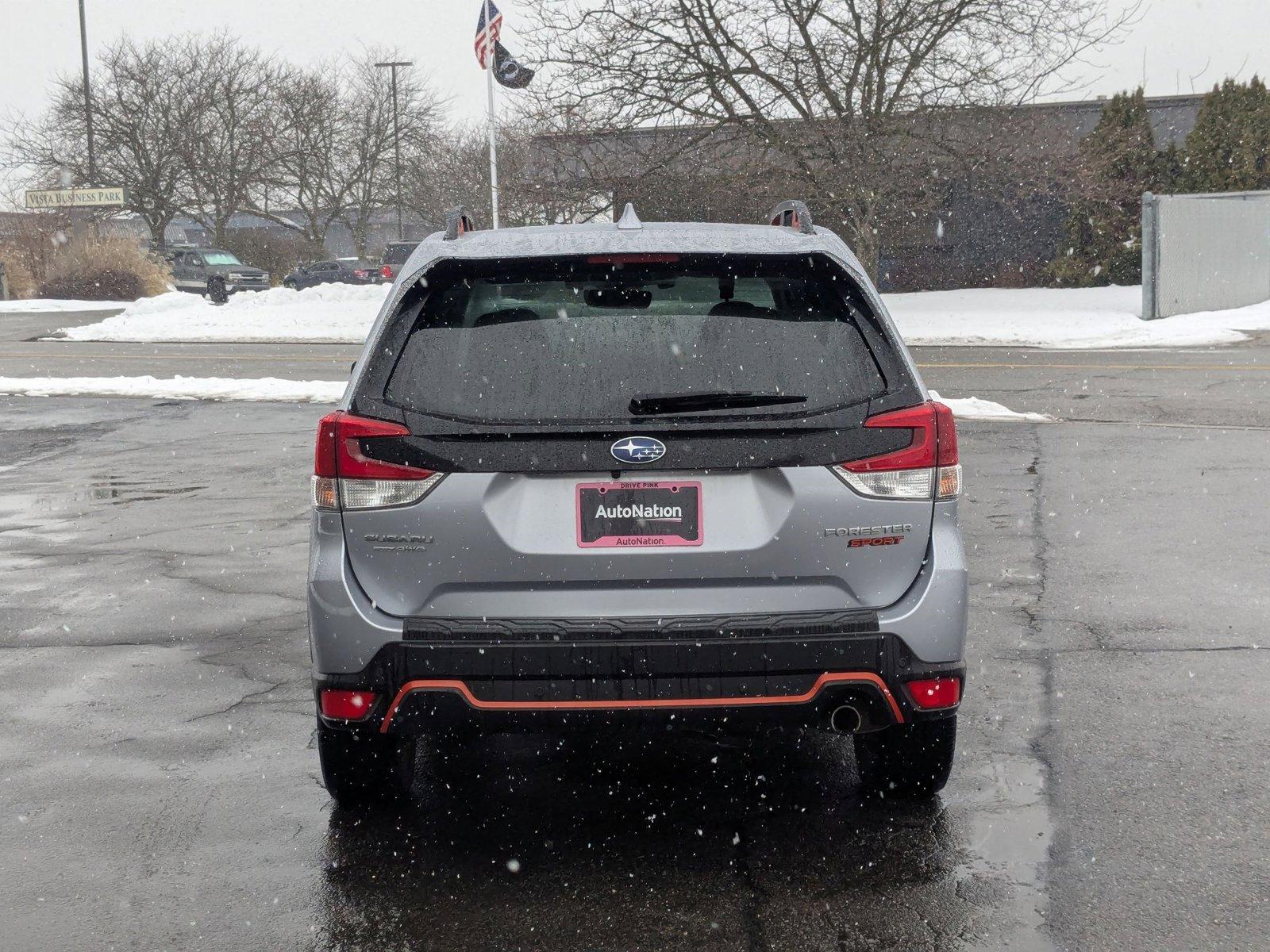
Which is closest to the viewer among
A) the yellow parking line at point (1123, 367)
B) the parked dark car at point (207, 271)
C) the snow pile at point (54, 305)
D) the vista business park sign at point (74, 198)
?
the yellow parking line at point (1123, 367)

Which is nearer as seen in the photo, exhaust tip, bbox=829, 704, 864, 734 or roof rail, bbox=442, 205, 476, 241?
exhaust tip, bbox=829, 704, 864, 734

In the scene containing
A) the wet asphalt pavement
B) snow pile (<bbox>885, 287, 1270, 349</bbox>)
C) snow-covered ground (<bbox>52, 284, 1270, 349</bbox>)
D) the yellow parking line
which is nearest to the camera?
the wet asphalt pavement

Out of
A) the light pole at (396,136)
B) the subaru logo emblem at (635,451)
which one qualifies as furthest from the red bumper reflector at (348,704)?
the light pole at (396,136)

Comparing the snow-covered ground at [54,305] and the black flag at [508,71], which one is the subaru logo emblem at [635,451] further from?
the snow-covered ground at [54,305]

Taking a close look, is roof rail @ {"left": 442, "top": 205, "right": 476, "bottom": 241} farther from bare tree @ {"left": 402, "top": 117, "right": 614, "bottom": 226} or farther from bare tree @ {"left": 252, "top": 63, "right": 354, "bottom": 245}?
bare tree @ {"left": 252, "top": 63, "right": 354, "bottom": 245}

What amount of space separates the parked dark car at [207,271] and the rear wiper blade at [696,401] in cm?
4310

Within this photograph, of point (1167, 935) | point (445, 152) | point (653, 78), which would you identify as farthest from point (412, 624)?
point (445, 152)

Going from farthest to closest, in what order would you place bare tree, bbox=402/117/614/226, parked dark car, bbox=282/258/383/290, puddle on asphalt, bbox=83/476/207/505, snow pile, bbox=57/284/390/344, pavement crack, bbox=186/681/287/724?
parked dark car, bbox=282/258/383/290, snow pile, bbox=57/284/390/344, bare tree, bbox=402/117/614/226, puddle on asphalt, bbox=83/476/207/505, pavement crack, bbox=186/681/287/724

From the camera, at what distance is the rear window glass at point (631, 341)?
3688mm

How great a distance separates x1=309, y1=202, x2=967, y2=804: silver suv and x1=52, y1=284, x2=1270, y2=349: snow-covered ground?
19.7 m

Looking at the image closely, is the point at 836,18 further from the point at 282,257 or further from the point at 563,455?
the point at 282,257

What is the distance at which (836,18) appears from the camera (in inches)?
1038

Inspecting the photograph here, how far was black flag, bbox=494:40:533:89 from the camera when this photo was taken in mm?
27453

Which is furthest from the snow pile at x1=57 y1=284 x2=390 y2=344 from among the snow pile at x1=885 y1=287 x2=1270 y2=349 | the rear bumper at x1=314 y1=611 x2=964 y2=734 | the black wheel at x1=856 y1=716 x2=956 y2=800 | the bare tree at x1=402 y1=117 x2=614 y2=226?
the rear bumper at x1=314 y1=611 x2=964 y2=734
